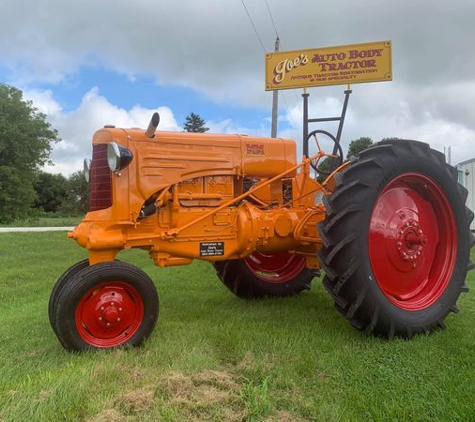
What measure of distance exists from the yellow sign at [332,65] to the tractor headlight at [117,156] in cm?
1036

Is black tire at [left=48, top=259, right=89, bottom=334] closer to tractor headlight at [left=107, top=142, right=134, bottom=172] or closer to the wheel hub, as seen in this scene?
tractor headlight at [left=107, top=142, right=134, bottom=172]

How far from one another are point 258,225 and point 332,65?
1049 cm

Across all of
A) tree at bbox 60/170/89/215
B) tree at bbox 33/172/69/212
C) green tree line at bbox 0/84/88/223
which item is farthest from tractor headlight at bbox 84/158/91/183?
tree at bbox 33/172/69/212

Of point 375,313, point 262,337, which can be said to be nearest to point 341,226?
point 375,313

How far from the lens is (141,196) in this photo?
4102mm

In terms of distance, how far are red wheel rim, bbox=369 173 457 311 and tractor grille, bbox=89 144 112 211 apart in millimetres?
2261

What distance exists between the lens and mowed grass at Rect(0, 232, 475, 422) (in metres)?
2.58

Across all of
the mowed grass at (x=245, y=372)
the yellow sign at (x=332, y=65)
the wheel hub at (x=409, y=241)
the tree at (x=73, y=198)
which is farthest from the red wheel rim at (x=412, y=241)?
the tree at (x=73, y=198)

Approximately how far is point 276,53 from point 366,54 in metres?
2.76

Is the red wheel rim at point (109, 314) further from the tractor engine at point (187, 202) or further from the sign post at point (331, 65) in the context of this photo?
the sign post at point (331, 65)

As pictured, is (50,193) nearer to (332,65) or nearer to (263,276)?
(332,65)

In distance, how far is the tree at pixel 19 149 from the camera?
1464 inches

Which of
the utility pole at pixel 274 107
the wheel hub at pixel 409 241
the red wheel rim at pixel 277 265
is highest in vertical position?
the utility pole at pixel 274 107

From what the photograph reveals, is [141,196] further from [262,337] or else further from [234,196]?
[262,337]
